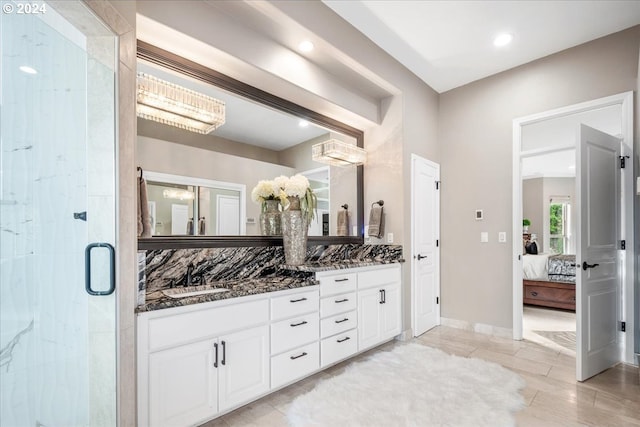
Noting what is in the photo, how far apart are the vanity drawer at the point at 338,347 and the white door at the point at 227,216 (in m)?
1.16

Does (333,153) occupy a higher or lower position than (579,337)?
higher

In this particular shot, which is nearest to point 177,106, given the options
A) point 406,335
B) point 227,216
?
point 227,216

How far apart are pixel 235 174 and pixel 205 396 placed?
5.32 ft

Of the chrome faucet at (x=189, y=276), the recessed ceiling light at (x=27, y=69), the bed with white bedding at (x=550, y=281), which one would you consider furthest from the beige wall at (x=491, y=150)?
the recessed ceiling light at (x=27, y=69)

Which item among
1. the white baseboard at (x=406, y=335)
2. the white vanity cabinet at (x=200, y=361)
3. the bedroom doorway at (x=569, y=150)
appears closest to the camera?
the white vanity cabinet at (x=200, y=361)

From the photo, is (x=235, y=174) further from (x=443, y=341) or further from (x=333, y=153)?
(x=443, y=341)

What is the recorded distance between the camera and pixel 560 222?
857 centimetres

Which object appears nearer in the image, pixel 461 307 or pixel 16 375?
pixel 16 375

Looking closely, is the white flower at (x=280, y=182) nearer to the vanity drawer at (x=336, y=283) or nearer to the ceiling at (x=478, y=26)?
the vanity drawer at (x=336, y=283)

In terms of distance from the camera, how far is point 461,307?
394 centimetres

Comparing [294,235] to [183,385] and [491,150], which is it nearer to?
[183,385]

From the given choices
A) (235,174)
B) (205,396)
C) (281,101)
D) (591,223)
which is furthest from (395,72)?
(205,396)

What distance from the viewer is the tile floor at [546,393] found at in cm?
202

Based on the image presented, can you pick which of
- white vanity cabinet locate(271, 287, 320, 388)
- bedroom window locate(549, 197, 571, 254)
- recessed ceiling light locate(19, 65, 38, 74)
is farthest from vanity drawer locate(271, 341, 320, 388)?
bedroom window locate(549, 197, 571, 254)
